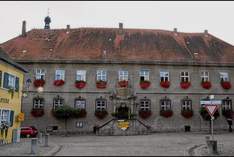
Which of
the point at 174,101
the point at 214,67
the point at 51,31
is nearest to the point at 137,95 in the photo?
the point at 174,101

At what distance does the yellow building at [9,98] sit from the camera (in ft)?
78.1

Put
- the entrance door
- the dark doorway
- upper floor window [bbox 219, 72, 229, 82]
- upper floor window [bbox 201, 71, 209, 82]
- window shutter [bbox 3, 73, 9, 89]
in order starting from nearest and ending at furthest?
window shutter [bbox 3, 73, 9, 89] → the dark doorway → the entrance door → upper floor window [bbox 201, 71, 209, 82] → upper floor window [bbox 219, 72, 229, 82]

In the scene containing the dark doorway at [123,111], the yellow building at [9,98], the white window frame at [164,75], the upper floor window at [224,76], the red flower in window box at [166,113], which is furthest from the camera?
the upper floor window at [224,76]

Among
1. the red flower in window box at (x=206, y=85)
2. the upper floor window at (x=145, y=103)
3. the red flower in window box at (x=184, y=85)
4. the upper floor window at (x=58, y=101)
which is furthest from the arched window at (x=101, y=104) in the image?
the red flower in window box at (x=206, y=85)

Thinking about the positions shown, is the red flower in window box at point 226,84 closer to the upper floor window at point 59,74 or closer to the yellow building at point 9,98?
the upper floor window at point 59,74

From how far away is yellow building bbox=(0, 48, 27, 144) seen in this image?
78.1 feet

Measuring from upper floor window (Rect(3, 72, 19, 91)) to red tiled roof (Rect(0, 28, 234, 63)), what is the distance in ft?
40.1

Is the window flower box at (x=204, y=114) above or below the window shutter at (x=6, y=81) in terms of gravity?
below

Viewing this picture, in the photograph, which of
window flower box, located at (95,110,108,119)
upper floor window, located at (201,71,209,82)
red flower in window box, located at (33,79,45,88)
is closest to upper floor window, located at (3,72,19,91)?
red flower in window box, located at (33,79,45,88)

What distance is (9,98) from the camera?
25359 mm

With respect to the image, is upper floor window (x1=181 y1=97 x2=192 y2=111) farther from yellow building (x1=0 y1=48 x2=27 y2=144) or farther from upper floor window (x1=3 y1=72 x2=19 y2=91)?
upper floor window (x1=3 y1=72 x2=19 y2=91)

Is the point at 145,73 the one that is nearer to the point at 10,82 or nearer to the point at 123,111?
the point at 123,111

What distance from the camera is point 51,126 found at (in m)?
38.1

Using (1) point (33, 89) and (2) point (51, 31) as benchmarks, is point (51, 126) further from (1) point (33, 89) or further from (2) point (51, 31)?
(2) point (51, 31)
